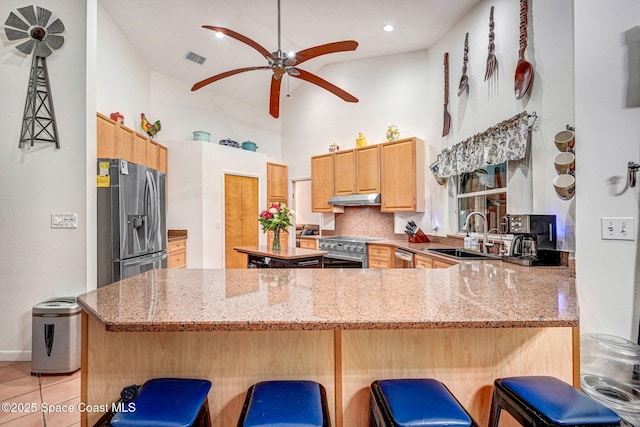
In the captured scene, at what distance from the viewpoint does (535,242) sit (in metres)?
2.34

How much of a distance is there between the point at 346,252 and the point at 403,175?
1.41 m

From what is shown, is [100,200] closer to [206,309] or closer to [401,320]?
[206,309]

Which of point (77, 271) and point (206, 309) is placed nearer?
point (206, 309)

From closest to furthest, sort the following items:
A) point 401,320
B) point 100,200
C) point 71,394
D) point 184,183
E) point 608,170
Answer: point 401,320 < point 608,170 < point 71,394 < point 100,200 < point 184,183

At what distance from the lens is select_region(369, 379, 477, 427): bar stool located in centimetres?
96

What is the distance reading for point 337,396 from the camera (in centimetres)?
129

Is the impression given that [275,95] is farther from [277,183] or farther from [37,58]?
[277,183]

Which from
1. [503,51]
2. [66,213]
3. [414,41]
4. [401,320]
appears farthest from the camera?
[414,41]

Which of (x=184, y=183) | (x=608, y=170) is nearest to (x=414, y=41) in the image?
(x=608, y=170)

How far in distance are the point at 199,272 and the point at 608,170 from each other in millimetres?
2394

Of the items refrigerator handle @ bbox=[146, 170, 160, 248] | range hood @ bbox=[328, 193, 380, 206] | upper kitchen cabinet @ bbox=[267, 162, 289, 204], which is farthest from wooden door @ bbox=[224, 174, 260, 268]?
refrigerator handle @ bbox=[146, 170, 160, 248]

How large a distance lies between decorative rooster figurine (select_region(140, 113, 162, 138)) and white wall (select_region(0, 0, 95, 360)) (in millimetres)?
1996

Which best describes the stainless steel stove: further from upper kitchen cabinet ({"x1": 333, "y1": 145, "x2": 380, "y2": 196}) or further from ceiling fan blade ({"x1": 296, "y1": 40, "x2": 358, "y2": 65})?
ceiling fan blade ({"x1": 296, "y1": 40, "x2": 358, "y2": 65})

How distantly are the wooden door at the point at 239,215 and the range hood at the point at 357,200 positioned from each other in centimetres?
160
